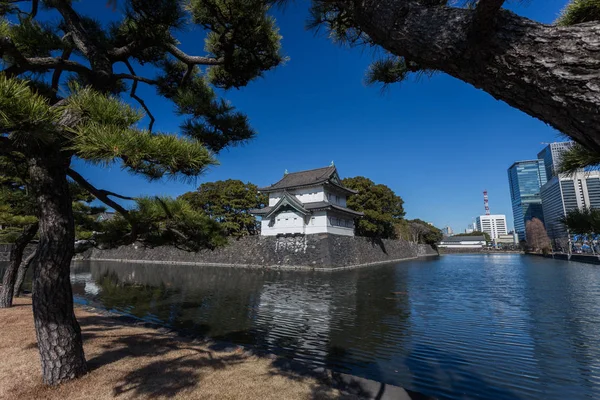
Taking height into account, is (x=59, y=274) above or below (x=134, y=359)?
above

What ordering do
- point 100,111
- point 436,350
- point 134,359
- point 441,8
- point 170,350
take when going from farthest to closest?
point 436,350 → point 170,350 → point 134,359 → point 100,111 → point 441,8

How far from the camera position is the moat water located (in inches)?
166

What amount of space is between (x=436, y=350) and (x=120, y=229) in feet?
18.1

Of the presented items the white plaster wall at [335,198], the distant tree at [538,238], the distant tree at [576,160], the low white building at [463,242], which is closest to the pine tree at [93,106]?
the distant tree at [576,160]

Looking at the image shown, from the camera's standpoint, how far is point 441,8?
1.32m

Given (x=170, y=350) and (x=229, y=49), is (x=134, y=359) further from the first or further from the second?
(x=229, y=49)

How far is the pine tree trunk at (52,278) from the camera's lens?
9.29 feet

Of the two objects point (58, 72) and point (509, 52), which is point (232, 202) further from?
point (509, 52)

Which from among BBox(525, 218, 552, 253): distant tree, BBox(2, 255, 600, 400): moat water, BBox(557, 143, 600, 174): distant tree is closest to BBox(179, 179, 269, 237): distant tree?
BBox(2, 255, 600, 400): moat water

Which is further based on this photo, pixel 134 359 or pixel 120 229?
pixel 120 229

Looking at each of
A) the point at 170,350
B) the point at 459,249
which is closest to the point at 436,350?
the point at 170,350

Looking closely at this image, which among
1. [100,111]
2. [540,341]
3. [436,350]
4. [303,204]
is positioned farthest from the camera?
[303,204]

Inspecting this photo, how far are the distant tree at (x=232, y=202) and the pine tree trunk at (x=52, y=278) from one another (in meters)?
25.9

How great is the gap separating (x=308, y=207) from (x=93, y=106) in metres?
22.4
